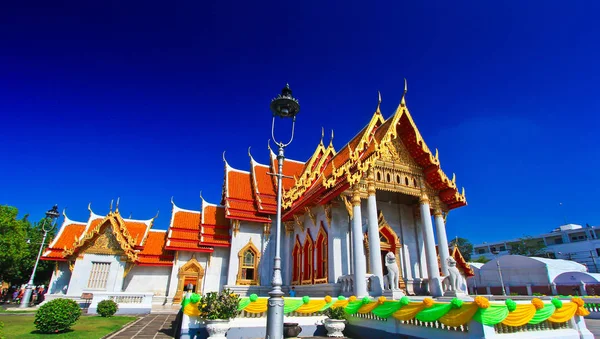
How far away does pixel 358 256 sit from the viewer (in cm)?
1105

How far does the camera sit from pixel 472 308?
5.71 metres

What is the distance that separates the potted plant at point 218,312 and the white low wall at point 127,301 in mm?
8768

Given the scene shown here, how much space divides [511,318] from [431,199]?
9.06 m

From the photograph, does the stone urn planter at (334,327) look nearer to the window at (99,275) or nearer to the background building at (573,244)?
the window at (99,275)

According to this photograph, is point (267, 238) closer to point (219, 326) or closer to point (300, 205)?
point (300, 205)

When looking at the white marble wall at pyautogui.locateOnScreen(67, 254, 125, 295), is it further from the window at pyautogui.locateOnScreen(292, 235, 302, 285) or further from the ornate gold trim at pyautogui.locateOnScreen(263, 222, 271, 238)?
the window at pyautogui.locateOnScreen(292, 235, 302, 285)

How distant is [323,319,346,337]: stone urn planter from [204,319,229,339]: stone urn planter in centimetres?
295

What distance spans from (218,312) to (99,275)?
477 inches

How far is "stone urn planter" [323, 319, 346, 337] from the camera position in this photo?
8.91 m

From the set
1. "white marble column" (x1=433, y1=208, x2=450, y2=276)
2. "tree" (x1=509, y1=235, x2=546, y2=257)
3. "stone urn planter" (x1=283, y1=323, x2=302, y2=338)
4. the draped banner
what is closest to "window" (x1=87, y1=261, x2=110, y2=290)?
the draped banner

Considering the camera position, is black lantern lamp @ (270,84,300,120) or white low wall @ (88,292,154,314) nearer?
black lantern lamp @ (270,84,300,120)

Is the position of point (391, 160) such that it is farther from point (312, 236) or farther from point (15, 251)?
point (15, 251)

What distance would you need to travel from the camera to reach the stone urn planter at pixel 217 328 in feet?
24.7

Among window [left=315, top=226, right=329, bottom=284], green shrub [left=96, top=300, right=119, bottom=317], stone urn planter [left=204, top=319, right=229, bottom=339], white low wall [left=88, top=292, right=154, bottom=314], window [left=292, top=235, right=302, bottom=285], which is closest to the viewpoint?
stone urn planter [left=204, top=319, right=229, bottom=339]
